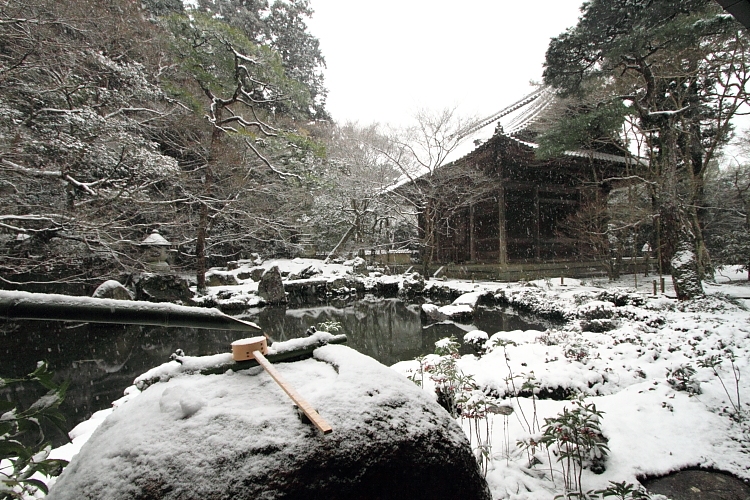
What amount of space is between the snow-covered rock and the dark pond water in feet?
15.0

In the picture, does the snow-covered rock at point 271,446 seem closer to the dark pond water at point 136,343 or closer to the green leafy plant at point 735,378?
the green leafy plant at point 735,378

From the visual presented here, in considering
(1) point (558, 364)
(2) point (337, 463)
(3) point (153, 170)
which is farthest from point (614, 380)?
(3) point (153, 170)

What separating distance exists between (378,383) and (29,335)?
10650 mm

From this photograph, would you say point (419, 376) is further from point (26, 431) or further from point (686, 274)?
point (686, 274)

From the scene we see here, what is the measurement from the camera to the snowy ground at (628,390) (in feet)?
7.63

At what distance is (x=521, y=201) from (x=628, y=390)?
468 inches

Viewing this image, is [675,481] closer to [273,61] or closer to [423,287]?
[423,287]

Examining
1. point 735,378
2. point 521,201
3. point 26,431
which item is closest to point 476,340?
point 735,378

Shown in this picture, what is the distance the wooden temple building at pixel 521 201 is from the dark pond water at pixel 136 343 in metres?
4.52

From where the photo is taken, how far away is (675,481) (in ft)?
7.42

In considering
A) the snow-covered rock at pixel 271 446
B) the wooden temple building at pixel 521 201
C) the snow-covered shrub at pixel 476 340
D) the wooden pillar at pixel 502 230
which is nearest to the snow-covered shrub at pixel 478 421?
the snow-covered rock at pixel 271 446

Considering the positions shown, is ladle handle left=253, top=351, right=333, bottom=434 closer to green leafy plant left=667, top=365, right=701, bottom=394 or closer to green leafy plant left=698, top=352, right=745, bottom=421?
green leafy plant left=698, top=352, right=745, bottom=421

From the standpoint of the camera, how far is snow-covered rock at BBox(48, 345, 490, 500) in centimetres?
80

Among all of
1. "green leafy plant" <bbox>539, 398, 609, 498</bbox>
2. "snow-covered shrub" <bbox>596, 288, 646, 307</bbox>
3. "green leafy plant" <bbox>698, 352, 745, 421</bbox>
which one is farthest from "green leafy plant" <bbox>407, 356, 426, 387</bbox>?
"snow-covered shrub" <bbox>596, 288, 646, 307</bbox>
